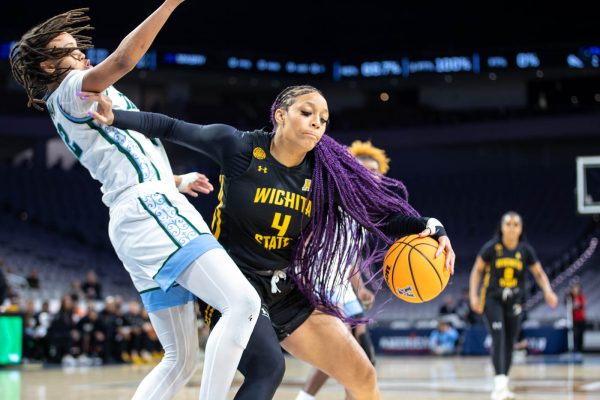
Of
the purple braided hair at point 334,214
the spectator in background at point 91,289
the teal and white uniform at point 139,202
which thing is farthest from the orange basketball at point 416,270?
the spectator in background at point 91,289

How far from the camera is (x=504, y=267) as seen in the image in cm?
955

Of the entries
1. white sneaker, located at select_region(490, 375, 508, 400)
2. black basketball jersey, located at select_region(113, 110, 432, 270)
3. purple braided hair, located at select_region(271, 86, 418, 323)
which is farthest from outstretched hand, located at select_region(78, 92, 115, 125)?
white sneaker, located at select_region(490, 375, 508, 400)

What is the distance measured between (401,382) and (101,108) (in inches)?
312

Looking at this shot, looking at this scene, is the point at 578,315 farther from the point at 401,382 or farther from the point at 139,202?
the point at 139,202

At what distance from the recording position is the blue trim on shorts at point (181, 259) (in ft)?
12.7

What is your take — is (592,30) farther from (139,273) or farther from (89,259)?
(139,273)

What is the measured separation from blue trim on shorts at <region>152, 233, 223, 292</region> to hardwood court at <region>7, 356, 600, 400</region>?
492cm

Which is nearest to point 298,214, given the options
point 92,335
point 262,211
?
point 262,211


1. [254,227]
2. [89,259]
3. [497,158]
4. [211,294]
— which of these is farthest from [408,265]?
[497,158]

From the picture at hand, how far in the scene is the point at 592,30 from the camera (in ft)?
92.4

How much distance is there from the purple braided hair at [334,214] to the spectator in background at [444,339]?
1506 centimetres

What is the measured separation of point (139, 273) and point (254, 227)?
619mm

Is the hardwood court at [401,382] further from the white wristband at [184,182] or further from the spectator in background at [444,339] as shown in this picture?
the white wristband at [184,182]

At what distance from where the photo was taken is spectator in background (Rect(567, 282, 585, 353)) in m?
18.0
